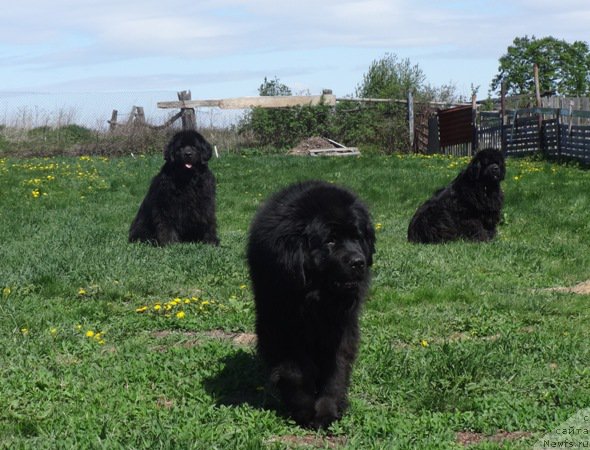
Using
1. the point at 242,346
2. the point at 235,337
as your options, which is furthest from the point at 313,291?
the point at 235,337

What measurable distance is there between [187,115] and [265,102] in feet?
9.98

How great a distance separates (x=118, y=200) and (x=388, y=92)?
1818cm

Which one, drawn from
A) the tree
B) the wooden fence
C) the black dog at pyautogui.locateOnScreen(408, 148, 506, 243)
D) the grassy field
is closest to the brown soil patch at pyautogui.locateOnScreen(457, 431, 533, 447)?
the grassy field

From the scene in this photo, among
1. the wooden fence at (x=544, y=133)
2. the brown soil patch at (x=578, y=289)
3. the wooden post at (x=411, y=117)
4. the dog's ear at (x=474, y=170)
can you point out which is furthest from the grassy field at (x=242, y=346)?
the wooden post at (x=411, y=117)

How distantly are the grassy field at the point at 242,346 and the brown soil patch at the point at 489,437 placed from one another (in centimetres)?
1

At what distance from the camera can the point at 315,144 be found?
29359mm

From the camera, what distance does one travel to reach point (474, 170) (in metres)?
12.2

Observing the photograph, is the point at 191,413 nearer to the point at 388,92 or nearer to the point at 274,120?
the point at 274,120

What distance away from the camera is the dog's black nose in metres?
4.74

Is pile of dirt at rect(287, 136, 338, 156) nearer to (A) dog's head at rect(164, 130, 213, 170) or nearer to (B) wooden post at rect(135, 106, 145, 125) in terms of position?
(B) wooden post at rect(135, 106, 145, 125)

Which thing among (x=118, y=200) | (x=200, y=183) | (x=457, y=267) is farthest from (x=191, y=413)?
(x=118, y=200)

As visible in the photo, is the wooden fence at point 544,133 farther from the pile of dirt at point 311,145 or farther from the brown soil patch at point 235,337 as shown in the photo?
the brown soil patch at point 235,337

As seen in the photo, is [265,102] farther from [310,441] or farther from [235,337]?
[310,441]

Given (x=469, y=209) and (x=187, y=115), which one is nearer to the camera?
(x=469, y=209)
